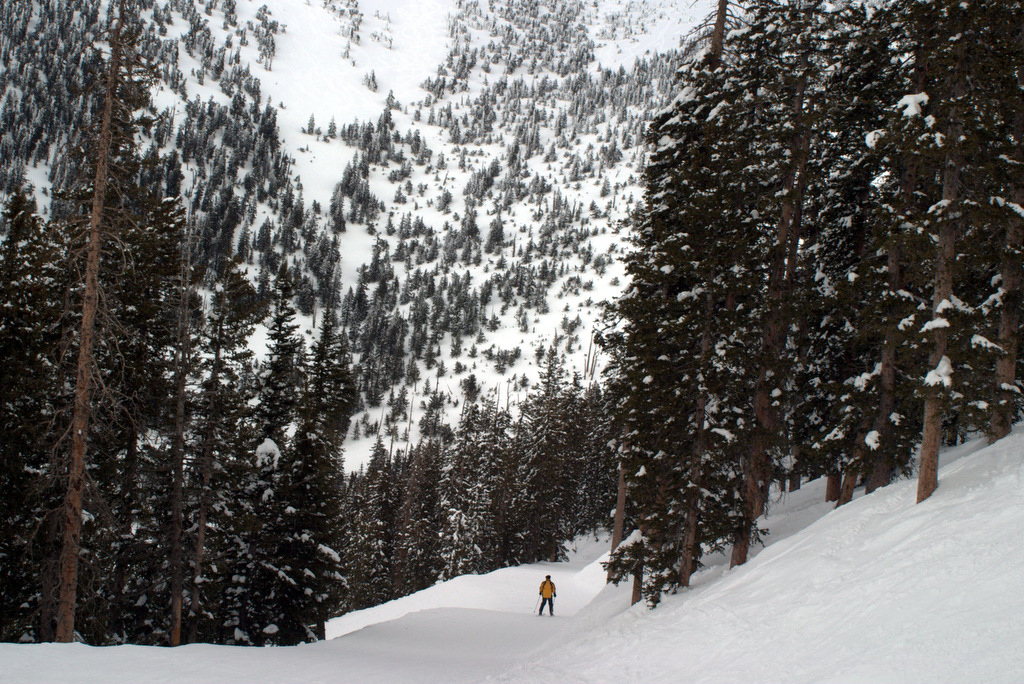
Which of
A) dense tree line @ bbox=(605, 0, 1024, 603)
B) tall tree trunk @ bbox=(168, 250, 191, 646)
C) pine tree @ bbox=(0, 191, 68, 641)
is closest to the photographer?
dense tree line @ bbox=(605, 0, 1024, 603)

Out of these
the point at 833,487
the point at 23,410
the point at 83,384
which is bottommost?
the point at 833,487

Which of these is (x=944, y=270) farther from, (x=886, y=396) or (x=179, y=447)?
(x=179, y=447)

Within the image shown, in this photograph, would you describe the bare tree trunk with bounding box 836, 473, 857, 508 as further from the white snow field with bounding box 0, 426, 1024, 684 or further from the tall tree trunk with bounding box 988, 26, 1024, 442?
the tall tree trunk with bounding box 988, 26, 1024, 442

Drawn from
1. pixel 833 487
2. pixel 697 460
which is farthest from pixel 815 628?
pixel 833 487

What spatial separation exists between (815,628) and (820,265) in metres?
12.9

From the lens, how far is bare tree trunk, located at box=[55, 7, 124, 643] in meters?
10.8

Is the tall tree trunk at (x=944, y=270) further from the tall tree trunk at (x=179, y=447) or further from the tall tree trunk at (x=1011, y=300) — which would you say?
the tall tree trunk at (x=179, y=447)

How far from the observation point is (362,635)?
19016 mm

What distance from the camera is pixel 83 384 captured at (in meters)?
10.9

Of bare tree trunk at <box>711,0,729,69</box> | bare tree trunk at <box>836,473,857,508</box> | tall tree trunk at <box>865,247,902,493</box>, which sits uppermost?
bare tree trunk at <box>711,0,729,69</box>

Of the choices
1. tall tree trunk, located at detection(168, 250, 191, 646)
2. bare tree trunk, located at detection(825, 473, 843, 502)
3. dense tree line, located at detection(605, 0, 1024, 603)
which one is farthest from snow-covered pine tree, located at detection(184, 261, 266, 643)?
bare tree trunk, located at detection(825, 473, 843, 502)

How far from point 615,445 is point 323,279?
156 meters

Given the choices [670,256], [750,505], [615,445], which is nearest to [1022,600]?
[750,505]

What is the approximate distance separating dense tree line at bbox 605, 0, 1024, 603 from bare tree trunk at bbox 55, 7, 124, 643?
11.8 m
